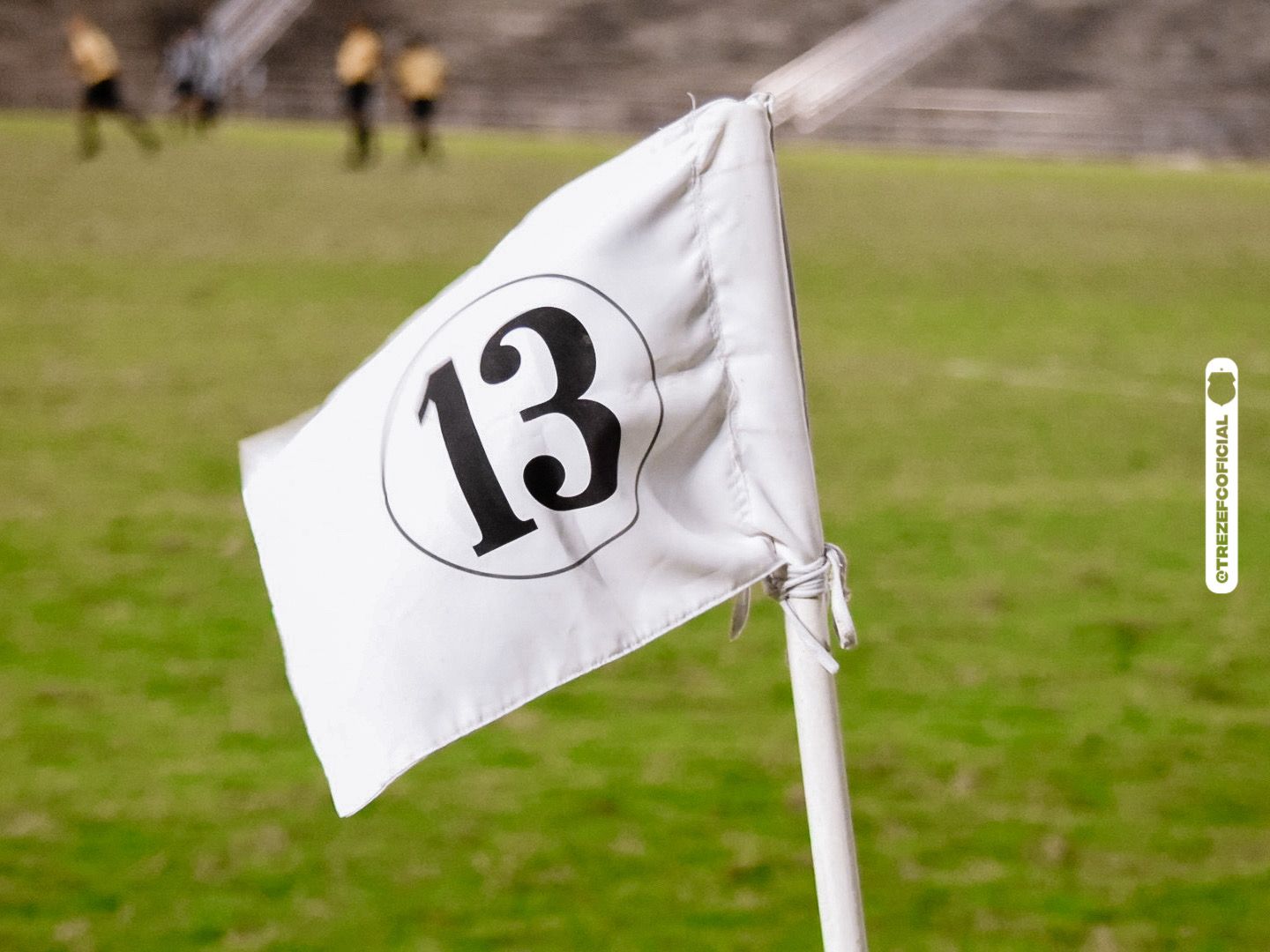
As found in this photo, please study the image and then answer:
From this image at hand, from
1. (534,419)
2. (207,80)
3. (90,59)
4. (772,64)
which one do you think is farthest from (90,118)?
(534,419)

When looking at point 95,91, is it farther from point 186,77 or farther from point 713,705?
point 713,705

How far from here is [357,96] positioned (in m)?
20.8

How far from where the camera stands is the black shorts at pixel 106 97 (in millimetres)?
21719

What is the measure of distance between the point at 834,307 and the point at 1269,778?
7.62 metres

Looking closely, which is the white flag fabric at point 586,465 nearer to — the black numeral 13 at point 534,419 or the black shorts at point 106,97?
the black numeral 13 at point 534,419

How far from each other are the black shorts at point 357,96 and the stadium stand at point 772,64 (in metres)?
8.58

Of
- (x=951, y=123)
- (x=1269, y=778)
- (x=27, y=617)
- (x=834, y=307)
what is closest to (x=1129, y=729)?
(x=1269, y=778)

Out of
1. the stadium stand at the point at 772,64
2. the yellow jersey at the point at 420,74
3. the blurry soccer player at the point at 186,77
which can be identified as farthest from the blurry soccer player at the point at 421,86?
the stadium stand at the point at 772,64

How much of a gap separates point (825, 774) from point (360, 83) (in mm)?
20825

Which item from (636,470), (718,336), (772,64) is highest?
(772,64)

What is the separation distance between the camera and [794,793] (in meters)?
3.98

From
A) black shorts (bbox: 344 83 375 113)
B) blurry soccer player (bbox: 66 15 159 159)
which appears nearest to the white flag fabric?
black shorts (bbox: 344 83 375 113)

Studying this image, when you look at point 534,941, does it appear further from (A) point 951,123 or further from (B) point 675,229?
(A) point 951,123

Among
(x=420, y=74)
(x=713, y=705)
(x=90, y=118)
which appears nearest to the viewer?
(x=713, y=705)
